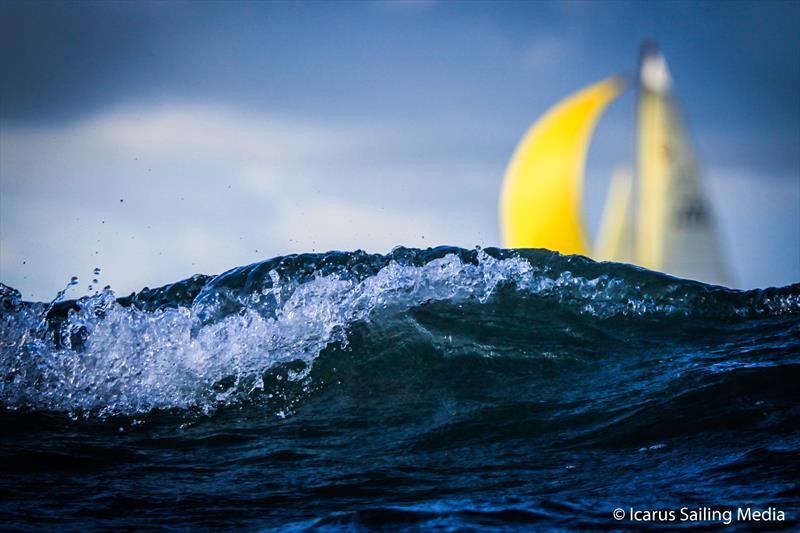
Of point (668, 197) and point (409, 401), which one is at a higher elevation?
point (668, 197)

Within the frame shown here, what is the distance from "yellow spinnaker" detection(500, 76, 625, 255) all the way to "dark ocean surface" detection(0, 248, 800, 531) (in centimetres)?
707

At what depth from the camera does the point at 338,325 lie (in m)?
6.39

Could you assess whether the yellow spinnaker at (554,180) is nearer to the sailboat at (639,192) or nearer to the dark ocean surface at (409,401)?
the sailboat at (639,192)

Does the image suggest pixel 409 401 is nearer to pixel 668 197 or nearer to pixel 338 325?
pixel 338 325

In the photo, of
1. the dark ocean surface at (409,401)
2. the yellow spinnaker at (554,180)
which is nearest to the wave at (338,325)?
the dark ocean surface at (409,401)

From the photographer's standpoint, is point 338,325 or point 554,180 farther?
point 554,180

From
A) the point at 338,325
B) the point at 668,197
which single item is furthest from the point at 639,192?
the point at 338,325

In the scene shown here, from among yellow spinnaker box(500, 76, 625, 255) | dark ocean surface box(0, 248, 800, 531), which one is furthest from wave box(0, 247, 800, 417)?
yellow spinnaker box(500, 76, 625, 255)

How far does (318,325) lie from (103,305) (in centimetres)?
154

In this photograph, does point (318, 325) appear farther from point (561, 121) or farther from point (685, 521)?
point (561, 121)

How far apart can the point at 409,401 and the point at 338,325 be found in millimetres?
1377

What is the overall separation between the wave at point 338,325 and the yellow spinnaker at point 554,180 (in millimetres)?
7060

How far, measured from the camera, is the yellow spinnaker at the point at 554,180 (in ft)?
49.6

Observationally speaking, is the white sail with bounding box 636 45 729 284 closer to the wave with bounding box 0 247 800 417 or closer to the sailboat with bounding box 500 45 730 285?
the sailboat with bounding box 500 45 730 285
